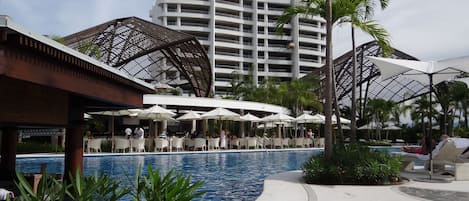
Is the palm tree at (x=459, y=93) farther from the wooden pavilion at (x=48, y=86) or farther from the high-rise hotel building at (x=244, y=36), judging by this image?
the wooden pavilion at (x=48, y=86)

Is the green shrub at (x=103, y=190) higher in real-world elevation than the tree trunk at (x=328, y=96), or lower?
lower

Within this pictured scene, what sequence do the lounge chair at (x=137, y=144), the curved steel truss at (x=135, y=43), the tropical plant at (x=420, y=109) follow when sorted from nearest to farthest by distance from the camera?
the lounge chair at (x=137, y=144), the curved steel truss at (x=135, y=43), the tropical plant at (x=420, y=109)

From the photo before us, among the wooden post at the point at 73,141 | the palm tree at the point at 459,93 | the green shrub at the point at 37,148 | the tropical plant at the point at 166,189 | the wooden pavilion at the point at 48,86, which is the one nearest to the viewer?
the wooden pavilion at the point at 48,86

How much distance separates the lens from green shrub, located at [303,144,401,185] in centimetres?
946

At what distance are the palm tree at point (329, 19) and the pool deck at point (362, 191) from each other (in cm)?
156

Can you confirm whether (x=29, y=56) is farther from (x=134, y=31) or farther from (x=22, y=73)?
(x=134, y=31)

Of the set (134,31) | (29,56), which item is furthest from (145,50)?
(29,56)

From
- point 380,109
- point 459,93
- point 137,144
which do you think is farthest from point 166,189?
point 380,109

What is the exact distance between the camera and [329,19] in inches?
421

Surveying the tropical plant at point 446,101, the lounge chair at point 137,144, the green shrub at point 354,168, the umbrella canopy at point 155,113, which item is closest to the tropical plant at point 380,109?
the tropical plant at point 446,101

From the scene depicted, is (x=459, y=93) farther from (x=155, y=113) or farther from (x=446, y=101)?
(x=155, y=113)

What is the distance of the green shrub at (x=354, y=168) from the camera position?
946cm

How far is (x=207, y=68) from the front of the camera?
132 feet

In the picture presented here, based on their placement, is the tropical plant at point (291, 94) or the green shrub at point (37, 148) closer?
the green shrub at point (37, 148)
